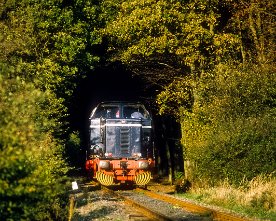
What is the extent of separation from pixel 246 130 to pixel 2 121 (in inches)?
472

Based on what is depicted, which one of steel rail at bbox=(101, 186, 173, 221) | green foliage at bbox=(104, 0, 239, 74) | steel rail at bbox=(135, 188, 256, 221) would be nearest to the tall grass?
steel rail at bbox=(135, 188, 256, 221)

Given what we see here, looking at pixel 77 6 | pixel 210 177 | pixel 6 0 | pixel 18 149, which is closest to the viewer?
pixel 18 149

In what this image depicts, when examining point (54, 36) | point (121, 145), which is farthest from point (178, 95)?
point (54, 36)

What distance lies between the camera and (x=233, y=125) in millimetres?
17938

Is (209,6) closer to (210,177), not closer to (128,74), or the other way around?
(210,177)

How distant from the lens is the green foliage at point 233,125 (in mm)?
17406

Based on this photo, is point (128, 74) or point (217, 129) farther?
point (128, 74)

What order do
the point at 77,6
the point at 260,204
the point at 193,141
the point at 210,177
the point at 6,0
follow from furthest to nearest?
the point at 77,6 < the point at 6,0 < the point at 193,141 < the point at 210,177 < the point at 260,204

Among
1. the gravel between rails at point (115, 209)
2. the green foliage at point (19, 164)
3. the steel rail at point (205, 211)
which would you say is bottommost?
the gravel between rails at point (115, 209)

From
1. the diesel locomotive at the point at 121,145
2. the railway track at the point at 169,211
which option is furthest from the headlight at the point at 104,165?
the railway track at the point at 169,211

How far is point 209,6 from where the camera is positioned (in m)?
22.3

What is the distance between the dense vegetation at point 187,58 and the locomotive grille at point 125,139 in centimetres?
231

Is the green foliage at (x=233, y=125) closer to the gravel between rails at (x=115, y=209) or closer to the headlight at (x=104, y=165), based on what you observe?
the gravel between rails at (x=115, y=209)

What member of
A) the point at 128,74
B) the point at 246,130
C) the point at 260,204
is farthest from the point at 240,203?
the point at 128,74
